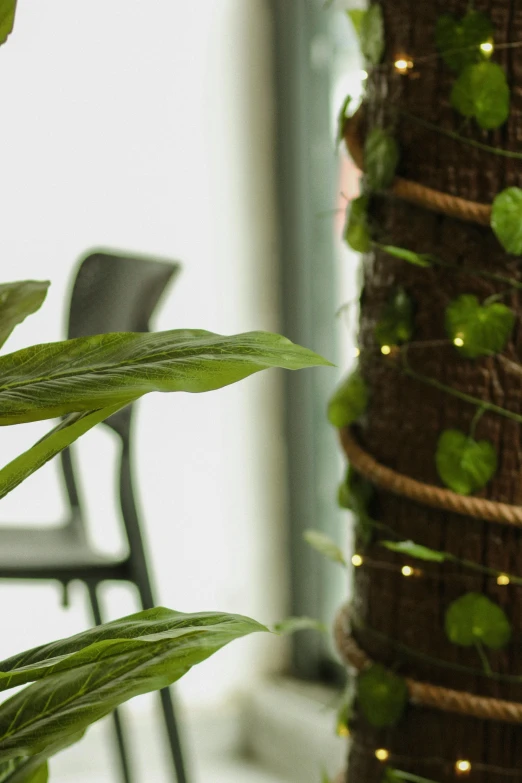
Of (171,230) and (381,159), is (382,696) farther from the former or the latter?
A: (171,230)

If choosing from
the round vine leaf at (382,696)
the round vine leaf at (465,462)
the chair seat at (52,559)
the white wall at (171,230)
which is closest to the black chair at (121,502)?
the chair seat at (52,559)

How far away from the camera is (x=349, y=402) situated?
2.40 feet

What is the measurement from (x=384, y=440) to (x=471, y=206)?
0.59ft

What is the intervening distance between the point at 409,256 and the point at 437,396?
0.10 m

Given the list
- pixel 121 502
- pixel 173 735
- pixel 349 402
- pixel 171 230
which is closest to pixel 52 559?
pixel 121 502

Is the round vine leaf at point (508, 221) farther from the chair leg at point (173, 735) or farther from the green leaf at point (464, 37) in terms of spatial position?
the chair leg at point (173, 735)

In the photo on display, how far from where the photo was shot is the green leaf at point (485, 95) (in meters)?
0.64

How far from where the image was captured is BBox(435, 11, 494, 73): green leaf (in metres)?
0.64

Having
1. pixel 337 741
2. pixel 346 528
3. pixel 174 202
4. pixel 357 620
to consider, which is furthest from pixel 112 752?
pixel 357 620

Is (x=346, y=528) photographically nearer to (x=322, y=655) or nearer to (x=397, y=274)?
(x=322, y=655)

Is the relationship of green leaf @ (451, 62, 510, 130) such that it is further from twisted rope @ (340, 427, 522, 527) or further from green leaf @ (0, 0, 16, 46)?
green leaf @ (0, 0, 16, 46)

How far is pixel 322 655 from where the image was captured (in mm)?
2080

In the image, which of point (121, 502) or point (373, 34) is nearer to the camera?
point (373, 34)

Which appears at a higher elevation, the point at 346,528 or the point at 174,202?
the point at 174,202
